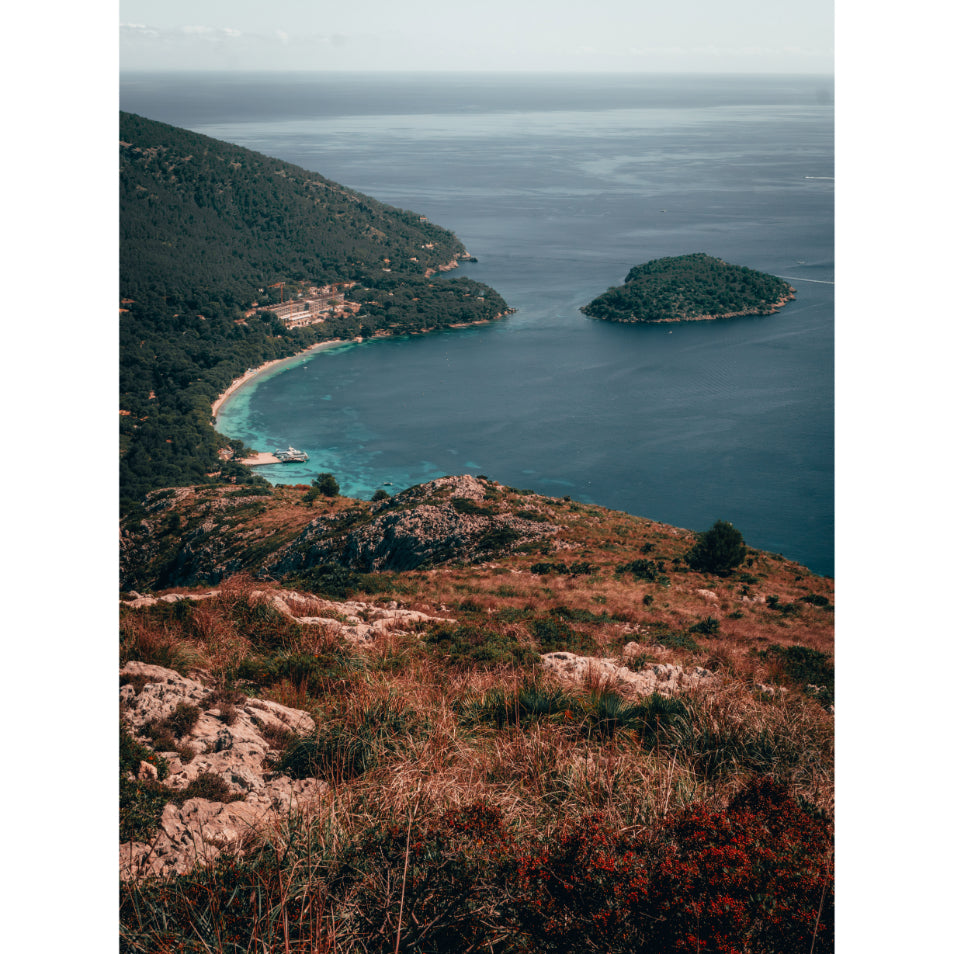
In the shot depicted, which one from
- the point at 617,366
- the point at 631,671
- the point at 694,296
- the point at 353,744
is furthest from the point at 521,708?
the point at 694,296

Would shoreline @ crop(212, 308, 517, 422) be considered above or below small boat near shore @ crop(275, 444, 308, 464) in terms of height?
above

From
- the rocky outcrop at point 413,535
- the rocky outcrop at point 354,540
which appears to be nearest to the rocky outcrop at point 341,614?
the rocky outcrop at point 354,540

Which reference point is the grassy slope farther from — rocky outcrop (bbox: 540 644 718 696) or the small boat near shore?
the small boat near shore

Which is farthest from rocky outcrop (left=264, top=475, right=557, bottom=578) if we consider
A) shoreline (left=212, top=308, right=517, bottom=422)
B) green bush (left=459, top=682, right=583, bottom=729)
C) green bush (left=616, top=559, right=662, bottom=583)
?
shoreline (left=212, top=308, right=517, bottom=422)

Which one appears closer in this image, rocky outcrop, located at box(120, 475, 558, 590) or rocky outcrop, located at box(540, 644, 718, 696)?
rocky outcrop, located at box(540, 644, 718, 696)

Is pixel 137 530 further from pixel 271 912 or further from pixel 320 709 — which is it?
pixel 271 912

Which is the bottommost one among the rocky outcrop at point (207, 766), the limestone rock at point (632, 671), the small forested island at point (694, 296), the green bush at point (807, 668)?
the green bush at point (807, 668)

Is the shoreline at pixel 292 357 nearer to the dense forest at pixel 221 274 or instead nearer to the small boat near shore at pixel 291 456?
the dense forest at pixel 221 274
